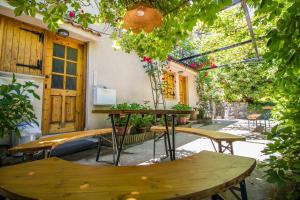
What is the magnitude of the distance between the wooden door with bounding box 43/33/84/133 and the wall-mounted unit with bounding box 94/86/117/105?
391mm

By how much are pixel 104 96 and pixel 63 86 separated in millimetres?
1065

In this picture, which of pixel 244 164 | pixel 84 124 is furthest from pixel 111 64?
pixel 244 164

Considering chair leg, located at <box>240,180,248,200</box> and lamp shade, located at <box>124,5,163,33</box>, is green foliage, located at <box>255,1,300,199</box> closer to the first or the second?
chair leg, located at <box>240,180,248,200</box>

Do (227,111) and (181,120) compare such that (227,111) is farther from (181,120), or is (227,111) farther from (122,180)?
(122,180)

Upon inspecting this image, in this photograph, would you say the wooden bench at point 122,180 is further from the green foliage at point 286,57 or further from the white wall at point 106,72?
the white wall at point 106,72

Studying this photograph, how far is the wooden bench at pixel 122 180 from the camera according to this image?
28.8 inches

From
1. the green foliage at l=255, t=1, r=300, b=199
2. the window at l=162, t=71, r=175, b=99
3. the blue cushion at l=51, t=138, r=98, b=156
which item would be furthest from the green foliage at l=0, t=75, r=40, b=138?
the window at l=162, t=71, r=175, b=99

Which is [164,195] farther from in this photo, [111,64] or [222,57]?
[222,57]

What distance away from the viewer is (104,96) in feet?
16.5

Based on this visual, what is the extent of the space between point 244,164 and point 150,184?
2.21 ft

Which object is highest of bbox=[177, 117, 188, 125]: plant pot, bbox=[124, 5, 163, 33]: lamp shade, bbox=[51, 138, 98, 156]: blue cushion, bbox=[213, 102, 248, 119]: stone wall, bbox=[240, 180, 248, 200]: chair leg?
bbox=[124, 5, 163, 33]: lamp shade

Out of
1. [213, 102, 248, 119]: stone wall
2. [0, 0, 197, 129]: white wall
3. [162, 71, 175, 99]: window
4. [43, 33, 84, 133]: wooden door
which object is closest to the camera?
[43, 33, 84, 133]: wooden door

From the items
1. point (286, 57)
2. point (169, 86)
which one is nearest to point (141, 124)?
point (169, 86)

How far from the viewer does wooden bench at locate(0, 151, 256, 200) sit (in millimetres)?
730
